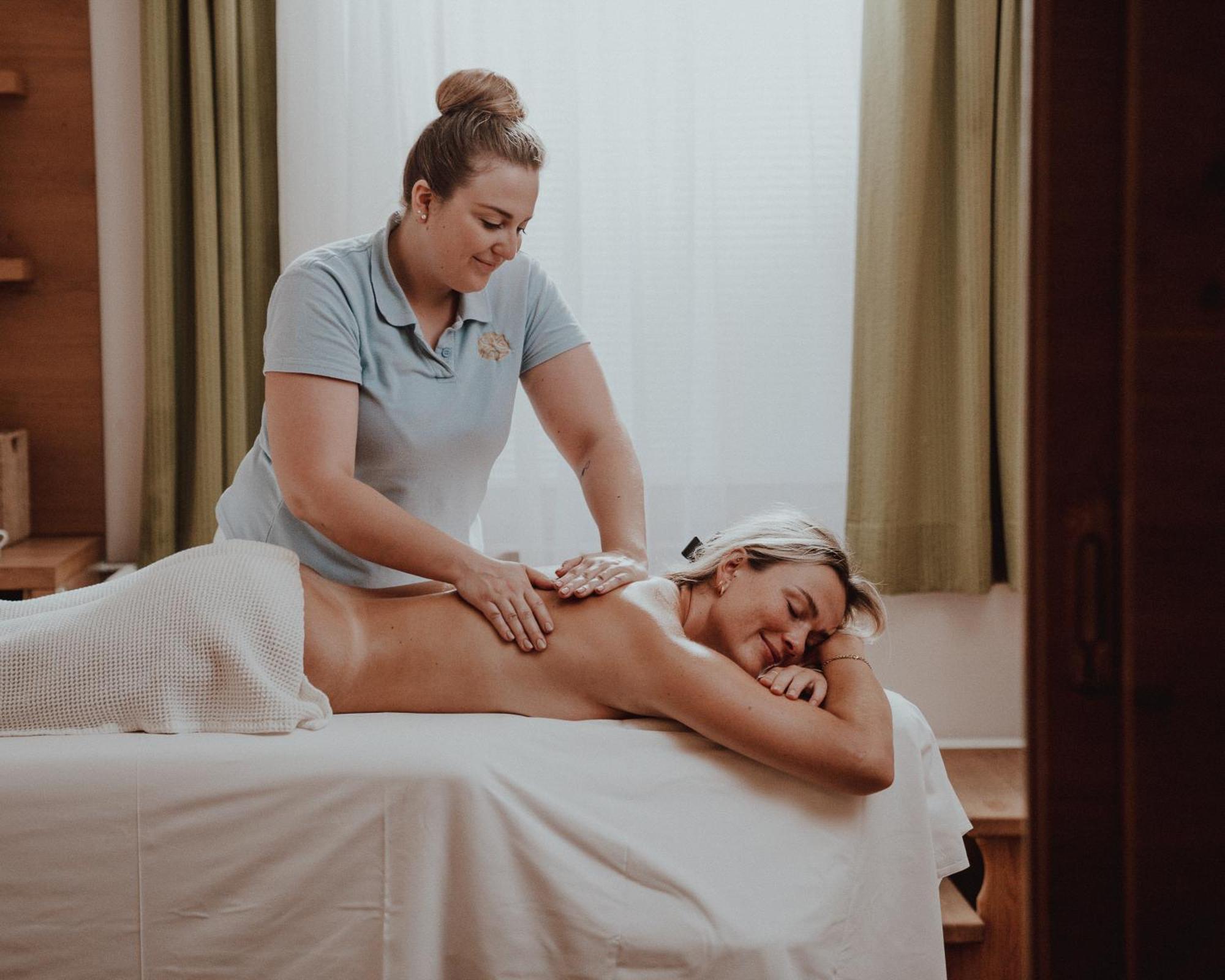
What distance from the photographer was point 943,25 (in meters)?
2.85

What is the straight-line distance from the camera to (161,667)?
5.05 ft

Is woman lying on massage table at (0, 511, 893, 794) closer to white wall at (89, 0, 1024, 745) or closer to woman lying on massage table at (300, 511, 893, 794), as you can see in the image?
woman lying on massage table at (300, 511, 893, 794)

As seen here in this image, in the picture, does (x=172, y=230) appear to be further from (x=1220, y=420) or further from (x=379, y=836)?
(x=1220, y=420)

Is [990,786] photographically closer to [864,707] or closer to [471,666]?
Result: [864,707]

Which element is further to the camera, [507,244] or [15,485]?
[15,485]

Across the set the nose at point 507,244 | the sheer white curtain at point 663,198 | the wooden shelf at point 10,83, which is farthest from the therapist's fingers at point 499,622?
the wooden shelf at point 10,83

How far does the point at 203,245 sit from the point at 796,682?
1.86 metres

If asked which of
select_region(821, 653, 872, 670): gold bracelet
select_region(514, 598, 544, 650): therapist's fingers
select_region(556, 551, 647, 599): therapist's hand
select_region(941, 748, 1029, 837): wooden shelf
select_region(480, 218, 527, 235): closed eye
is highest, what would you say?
select_region(480, 218, 527, 235): closed eye

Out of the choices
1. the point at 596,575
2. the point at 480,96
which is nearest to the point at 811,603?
the point at 596,575

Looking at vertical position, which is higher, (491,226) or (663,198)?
(663,198)

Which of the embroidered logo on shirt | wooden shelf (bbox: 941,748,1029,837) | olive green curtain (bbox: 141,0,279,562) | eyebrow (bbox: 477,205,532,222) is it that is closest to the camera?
eyebrow (bbox: 477,205,532,222)


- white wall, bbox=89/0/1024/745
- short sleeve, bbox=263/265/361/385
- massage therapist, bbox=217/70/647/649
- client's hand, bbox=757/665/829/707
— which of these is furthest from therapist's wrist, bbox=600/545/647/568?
white wall, bbox=89/0/1024/745

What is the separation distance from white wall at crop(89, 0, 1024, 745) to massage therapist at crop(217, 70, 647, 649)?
1096mm

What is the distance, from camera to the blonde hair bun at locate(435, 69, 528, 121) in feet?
6.02
